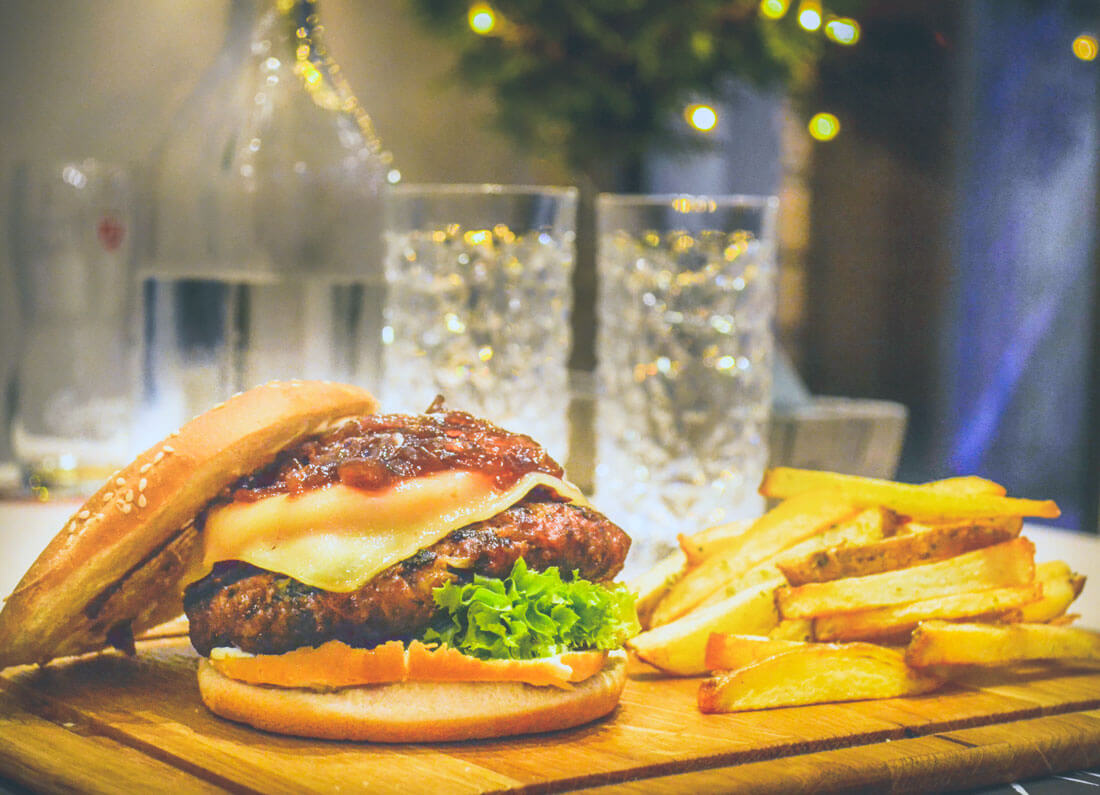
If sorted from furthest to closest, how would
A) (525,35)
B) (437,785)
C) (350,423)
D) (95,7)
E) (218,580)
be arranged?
(95,7)
(525,35)
(350,423)
(218,580)
(437,785)

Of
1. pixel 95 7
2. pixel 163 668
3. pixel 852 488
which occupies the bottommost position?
pixel 163 668

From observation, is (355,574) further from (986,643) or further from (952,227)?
(952,227)

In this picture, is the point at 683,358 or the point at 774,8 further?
the point at 774,8

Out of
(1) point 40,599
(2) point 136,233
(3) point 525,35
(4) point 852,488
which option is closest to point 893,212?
(3) point 525,35

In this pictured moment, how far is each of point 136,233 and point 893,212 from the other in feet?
24.9

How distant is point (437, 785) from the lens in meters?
1.46

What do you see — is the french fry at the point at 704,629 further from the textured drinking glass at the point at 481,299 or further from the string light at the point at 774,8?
the string light at the point at 774,8

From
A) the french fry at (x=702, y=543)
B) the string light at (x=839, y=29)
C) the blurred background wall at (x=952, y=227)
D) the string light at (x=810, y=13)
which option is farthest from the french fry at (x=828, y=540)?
the blurred background wall at (x=952, y=227)

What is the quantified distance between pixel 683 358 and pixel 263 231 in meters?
1.05

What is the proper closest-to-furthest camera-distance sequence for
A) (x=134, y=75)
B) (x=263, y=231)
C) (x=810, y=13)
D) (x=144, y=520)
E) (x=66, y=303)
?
(x=144, y=520) → (x=263, y=231) → (x=66, y=303) → (x=810, y=13) → (x=134, y=75)

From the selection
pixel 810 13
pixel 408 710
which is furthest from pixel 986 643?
pixel 810 13

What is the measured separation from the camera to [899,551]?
77.0 inches

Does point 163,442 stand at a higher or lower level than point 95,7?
lower

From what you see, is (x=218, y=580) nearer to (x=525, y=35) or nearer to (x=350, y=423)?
(x=350, y=423)
